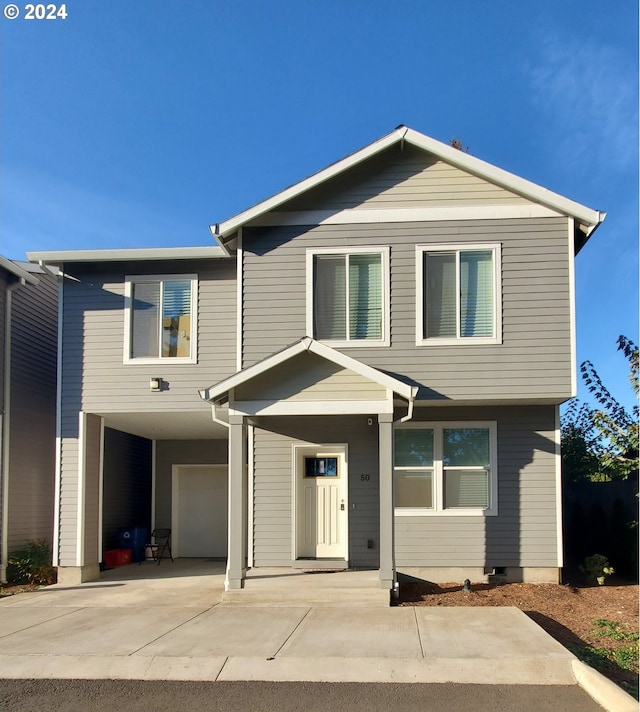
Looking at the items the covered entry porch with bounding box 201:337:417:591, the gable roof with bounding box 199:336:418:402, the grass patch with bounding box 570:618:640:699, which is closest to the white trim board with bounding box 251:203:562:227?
the gable roof with bounding box 199:336:418:402

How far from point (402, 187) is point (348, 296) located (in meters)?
2.02

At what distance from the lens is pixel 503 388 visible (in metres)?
11.0

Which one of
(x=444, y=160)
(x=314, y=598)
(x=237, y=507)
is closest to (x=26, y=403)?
(x=237, y=507)

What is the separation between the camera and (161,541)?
15.3 metres

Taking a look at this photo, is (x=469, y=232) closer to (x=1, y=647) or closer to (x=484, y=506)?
(x=484, y=506)

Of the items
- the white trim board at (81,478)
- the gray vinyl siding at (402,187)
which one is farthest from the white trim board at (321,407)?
the white trim board at (81,478)

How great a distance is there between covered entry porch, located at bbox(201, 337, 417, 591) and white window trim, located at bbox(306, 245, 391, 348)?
3.01 feet

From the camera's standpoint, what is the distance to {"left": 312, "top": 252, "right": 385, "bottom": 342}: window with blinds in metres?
11.4

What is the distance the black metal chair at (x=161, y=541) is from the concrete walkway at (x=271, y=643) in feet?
14.0

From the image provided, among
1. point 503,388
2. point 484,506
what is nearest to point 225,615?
point 484,506

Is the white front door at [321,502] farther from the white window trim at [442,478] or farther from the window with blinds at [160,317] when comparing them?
the window with blinds at [160,317]

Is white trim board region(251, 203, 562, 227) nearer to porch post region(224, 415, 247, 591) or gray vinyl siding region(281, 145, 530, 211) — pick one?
gray vinyl siding region(281, 145, 530, 211)

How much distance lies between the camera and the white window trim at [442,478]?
11438 millimetres

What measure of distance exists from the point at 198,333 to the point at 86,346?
2024 mm
